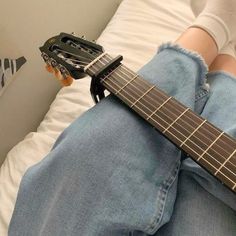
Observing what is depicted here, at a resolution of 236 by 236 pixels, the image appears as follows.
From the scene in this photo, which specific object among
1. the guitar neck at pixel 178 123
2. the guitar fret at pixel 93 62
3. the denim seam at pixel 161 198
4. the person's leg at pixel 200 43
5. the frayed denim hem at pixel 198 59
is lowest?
the denim seam at pixel 161 198

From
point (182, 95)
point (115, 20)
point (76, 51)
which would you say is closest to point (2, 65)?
point (76, 51)

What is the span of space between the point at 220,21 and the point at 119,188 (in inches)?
18.8

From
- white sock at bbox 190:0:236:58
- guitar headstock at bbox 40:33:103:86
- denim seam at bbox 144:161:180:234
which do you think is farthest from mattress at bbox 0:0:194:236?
denim seam at bbox 144:161:180:234

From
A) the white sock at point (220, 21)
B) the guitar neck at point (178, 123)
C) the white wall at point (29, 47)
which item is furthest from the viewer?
the white wall at point (29, 47)

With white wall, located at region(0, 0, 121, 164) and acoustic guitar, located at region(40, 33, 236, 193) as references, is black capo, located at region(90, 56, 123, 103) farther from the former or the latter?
white wall, located at region(0, 0, 121, 164)

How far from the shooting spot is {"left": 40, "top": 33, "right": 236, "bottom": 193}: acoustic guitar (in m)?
0.49

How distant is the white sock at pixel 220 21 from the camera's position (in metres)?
0.74

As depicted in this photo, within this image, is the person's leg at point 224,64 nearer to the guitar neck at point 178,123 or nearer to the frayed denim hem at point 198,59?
the frayed denim hem at point 198,59

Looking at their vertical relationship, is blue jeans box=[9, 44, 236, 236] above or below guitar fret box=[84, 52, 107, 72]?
below

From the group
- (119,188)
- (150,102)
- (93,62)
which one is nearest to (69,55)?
(93,62)

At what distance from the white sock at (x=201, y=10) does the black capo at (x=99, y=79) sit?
0.28 metres

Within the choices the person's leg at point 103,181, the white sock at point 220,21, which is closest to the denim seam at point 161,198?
the person's leg at point 103,181

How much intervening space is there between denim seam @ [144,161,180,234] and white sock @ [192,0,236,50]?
346 millimetres

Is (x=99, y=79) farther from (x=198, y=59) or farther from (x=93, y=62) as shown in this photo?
(x=198, y=59)
